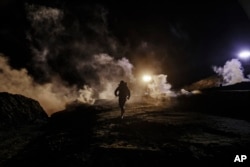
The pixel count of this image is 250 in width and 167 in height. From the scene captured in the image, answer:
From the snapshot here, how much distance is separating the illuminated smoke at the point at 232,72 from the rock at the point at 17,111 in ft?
127

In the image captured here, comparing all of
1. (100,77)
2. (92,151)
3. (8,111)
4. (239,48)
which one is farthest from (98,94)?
(92,151)

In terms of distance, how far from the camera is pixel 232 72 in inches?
1853

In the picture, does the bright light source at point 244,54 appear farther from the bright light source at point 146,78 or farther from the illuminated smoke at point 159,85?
the bright light source at point 146,78

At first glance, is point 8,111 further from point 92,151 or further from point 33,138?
point 92,151

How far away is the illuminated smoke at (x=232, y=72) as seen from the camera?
47.0 metres

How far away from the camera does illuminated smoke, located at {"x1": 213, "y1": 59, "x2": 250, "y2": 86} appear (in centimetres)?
4703

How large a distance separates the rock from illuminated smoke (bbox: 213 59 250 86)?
127 feet

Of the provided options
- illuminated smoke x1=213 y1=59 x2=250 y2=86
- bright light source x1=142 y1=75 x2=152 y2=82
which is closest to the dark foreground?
illuminated smoke x1=213 y1=59 x2=250 y2=86

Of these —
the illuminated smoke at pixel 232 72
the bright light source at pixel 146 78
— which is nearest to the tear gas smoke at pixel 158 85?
the bright light source at pixel 146 78

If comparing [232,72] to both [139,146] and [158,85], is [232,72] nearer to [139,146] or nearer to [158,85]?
[158,85]

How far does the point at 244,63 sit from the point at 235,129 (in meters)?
41.0

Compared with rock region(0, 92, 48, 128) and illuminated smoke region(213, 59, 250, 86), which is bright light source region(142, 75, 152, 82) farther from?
rock region(0, 92, 48, 128)

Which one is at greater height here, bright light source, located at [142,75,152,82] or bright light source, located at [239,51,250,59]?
bright light source, located at [239,51,250,59]

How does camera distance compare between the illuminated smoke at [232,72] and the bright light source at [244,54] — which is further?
the illuminated smoke at [232,72]
